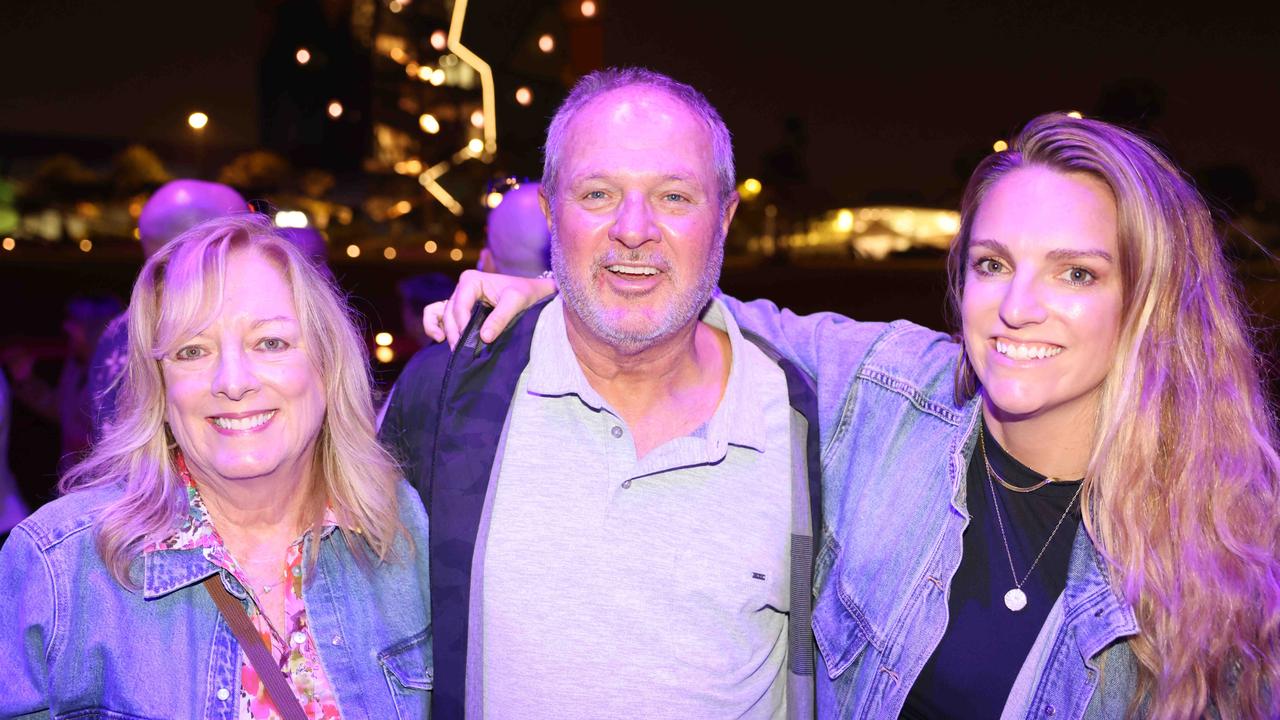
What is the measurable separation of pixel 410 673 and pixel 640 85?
1.49 meters

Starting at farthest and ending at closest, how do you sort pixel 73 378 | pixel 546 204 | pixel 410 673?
pixel 73 378
pixel 546 204
pixel 410 673

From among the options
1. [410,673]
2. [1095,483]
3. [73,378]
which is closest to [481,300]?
[410,673]

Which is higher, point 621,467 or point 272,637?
point 621,467

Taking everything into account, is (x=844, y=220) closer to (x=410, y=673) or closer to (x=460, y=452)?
(x=460, y=452)

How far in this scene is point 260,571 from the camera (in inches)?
74.7

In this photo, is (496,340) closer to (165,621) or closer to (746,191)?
(165,621)

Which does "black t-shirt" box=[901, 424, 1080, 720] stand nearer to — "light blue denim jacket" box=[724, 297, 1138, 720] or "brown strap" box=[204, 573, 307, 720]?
"light blue denim jacket" box=[724, 297, 1138, 720]

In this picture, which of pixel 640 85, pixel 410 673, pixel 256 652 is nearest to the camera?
pixel 256 652

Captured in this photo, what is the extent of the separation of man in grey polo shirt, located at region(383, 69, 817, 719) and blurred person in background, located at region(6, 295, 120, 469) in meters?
2.62

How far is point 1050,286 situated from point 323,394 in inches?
60.7

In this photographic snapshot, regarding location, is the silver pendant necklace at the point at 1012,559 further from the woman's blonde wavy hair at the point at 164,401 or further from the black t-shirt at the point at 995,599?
the woman's blonde wavy hair at the point at 164,401

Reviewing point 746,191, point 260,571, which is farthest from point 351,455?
point 746,191

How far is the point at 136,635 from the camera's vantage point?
5.61 feet

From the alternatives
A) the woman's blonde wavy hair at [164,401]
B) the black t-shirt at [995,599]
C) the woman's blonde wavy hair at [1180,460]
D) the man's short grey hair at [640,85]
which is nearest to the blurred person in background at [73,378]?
the woman's blonde wavy hair at [164,401]
